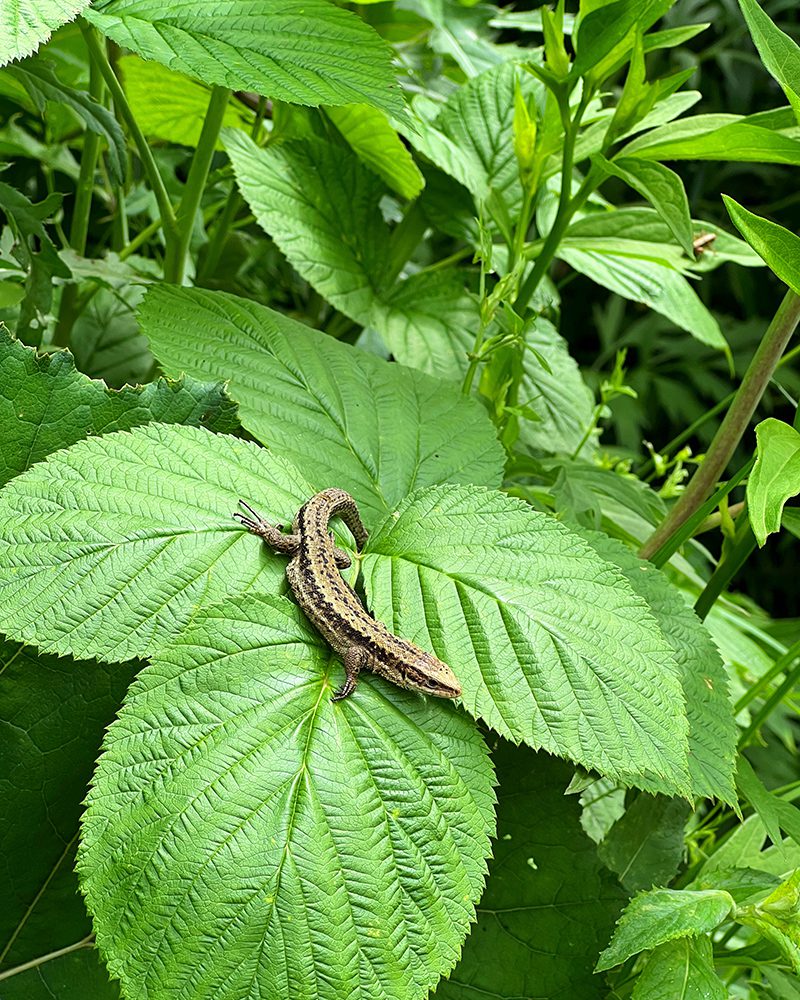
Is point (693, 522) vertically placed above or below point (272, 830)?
above

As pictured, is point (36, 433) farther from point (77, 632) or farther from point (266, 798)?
point (266, 798)

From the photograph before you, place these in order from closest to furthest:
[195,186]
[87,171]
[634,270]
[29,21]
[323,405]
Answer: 1. [29,21]
2. [323,405]
3. [195,186]
4. [87,171]
5. [634,270]

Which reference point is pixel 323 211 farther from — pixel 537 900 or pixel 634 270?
pixel 537 900

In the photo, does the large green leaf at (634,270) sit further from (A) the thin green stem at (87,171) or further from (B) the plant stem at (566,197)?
(A) the thin green stem at (87,171)

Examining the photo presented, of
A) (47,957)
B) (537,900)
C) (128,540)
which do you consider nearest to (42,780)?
(47,957)

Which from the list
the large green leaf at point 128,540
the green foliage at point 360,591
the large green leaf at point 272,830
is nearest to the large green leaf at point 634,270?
the green foliage at point 360,591
